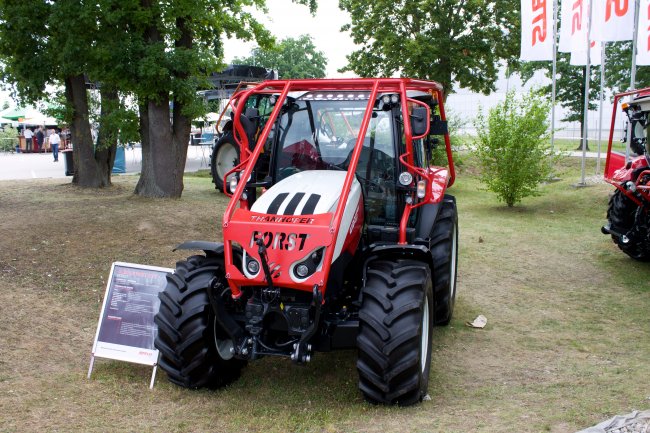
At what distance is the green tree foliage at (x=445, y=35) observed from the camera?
76.7ft

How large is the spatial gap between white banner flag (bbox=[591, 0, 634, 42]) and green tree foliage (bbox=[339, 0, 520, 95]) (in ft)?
26.1

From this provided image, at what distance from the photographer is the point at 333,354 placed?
609cm

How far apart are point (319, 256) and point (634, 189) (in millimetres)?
5265

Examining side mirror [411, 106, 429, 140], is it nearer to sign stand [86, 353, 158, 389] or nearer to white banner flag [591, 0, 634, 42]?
sign stand [86, 353, 158, 389]

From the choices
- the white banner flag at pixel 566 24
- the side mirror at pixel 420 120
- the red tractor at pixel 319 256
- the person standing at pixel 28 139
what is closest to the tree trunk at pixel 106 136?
the red tractor at pixel 319 256

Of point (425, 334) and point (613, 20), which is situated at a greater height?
point (613, 20)

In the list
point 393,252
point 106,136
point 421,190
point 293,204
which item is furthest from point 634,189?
point 106,136

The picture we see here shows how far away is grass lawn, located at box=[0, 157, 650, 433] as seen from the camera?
4793mm

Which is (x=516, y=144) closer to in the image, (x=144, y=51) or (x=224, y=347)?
(x=144, y=51)

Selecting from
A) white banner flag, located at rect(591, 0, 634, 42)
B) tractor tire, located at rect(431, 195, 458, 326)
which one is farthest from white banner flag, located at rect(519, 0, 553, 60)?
tractor tire, located at rect(431, 195, 458, 326)

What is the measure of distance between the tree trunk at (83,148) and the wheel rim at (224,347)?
11.0 meters

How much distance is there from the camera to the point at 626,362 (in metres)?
6.02

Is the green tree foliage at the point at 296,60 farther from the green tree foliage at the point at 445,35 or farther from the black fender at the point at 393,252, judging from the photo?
the black fender at the point at 393,252

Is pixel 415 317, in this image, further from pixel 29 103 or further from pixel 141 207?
pixel 29 103
